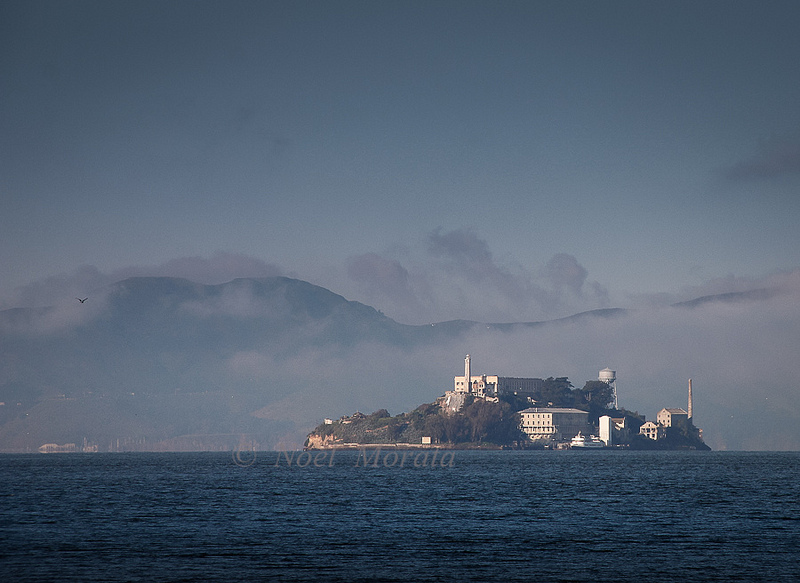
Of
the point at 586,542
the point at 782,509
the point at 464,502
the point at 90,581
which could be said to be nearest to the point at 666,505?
the point at 782,509

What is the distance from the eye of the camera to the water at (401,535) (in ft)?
164

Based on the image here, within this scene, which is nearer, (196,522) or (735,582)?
(735,582)

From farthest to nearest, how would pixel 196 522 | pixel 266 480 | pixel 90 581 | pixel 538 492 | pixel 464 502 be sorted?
1. pixel 266 480
2. pixel 538 492
3. pixel 464 502
4. pixel 196 522
5. pixel 90 581

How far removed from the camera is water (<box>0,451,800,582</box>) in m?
49.8

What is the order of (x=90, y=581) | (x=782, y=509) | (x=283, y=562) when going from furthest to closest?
(x=782, y=509), (x=283, y=562), (x=90, y=581)

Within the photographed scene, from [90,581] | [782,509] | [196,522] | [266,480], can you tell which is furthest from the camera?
[266,480]

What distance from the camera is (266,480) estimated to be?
139875 mm

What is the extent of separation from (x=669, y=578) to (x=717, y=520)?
102 ft

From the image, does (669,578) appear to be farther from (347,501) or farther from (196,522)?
(347,501)

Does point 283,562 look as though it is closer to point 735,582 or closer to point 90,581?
point 90,581

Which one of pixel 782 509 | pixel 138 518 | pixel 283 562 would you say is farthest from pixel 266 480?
pixel 283 562

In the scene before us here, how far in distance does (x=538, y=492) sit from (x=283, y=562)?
205 feet

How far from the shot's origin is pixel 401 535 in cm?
6538

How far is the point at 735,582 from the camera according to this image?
1844 inches
